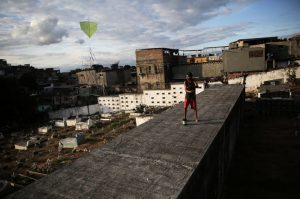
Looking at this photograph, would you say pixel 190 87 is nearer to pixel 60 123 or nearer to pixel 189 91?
pixel 189 91

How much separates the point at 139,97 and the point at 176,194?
40558 millimetres

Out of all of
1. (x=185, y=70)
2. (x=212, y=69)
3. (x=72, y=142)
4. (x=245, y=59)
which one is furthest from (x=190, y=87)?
(x=185, y=70)

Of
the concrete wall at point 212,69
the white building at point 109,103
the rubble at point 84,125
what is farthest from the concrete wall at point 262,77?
the rubble at point 84,125

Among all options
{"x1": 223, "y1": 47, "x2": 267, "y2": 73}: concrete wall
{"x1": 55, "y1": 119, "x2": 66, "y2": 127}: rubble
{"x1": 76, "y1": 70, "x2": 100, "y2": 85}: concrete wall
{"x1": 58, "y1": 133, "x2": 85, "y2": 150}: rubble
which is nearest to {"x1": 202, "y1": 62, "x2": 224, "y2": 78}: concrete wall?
{"x1": 223, "y1": 47, "x2": 267, "y2": 73}: concrete wall

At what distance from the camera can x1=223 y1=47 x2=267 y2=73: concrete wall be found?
4116 cm

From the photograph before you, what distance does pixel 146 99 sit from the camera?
43469 mm

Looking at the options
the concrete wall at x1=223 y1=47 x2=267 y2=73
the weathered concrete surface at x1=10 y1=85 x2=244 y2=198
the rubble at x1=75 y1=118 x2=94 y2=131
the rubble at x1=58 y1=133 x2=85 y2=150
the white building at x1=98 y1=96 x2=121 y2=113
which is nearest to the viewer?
the weathered concrete surface at x1=10 y1=85 x2=244 y2=198

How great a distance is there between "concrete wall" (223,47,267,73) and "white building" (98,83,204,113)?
10.6 m

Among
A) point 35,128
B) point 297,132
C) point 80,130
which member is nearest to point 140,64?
point 80,130

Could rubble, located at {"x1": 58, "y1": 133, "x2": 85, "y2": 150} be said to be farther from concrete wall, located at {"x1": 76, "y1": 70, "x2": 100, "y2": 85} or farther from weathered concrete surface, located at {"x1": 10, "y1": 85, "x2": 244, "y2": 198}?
concrete wall, located at {"x1": 76, "y1": 70, "x2": 100, "y2": 85}

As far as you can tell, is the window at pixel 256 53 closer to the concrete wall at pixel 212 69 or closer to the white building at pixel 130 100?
the concrete wall at pixel 212 69

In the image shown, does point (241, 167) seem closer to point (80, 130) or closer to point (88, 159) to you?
point (88, 159)

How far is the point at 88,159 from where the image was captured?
19.1 ft

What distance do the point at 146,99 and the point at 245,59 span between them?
19.2 meters
